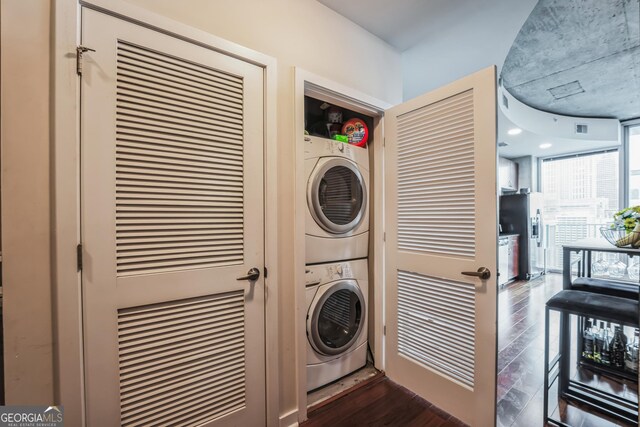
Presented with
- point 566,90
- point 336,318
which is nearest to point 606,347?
point 336,318

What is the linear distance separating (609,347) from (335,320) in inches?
80.2

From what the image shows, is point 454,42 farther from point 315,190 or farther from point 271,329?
point 271,329

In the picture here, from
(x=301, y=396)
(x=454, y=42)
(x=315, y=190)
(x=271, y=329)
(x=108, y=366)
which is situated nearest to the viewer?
(x=108, y=366)

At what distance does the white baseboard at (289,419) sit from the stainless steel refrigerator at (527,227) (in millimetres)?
5199

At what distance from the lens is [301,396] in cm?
157

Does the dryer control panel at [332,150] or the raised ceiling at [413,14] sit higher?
the raised ceiling at [413,14]

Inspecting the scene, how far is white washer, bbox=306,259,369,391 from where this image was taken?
176 cm

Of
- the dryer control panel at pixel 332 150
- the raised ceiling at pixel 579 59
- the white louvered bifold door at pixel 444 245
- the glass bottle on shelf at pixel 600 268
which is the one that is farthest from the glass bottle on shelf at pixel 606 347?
the raised ceiling at pixel 579 59

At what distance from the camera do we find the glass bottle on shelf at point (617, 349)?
1.87 m

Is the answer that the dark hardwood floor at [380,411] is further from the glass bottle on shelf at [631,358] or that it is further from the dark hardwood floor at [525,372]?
the glass bottle on shelf at [631,358]

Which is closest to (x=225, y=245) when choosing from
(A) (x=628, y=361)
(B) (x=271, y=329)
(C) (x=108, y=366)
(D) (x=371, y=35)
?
(B) (x=271, y=329)

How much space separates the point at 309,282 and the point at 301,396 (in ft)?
2.19

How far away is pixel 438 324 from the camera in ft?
5.41

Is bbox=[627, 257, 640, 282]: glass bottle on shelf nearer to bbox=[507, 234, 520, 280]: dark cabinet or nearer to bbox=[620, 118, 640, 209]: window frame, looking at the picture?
bbox=[507, 234, 520, 280]: dark cabinet
